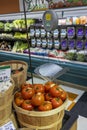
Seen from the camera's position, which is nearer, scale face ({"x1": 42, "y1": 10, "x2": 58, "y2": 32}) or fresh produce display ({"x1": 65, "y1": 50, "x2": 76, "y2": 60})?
scale face ({"x1": 42, "y1": 10, "x2": 58, "y2": 32})

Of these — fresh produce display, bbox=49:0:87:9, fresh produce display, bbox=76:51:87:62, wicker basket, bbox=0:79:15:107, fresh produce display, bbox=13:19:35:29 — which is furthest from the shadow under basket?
fresh produce display, bbox=13:19:35:29

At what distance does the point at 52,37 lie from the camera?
3.90m

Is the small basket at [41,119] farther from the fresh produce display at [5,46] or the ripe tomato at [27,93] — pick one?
the fresh produce display at [5,46]

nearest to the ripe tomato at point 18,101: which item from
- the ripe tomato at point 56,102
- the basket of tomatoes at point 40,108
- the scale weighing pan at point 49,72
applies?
the basket of tomatoes at point 40,108

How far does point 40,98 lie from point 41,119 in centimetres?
15

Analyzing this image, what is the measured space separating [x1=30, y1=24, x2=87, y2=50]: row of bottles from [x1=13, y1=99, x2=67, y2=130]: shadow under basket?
240 cm

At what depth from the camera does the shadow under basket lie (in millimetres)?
1253

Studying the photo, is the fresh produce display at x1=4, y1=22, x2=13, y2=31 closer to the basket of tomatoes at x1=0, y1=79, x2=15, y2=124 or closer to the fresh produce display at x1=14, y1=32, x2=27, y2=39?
the fresh produce display at x1=14, y1=32, x2=27, y2=39

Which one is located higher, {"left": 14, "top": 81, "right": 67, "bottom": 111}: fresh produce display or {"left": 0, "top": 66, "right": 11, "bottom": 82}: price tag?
{"left": 0, "top": 66, "right": 11, "bottom": 82}: price tag

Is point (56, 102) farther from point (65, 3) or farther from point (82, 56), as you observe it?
point (65, 3)

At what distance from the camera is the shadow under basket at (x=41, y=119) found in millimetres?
1253

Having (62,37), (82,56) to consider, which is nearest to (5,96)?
(82,56)

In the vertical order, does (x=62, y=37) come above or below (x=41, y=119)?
above

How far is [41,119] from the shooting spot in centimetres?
127
